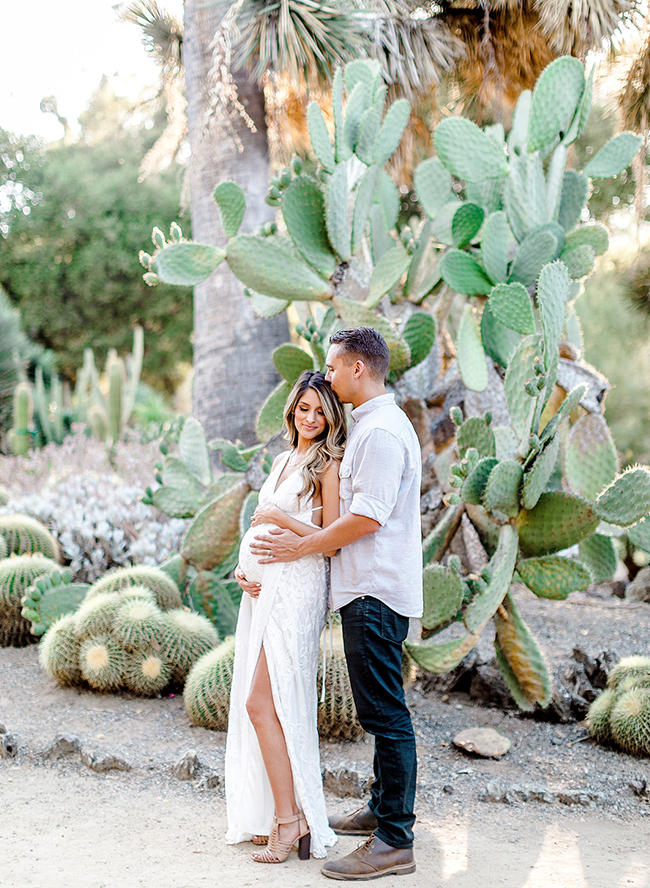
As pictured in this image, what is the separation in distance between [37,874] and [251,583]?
107 cm

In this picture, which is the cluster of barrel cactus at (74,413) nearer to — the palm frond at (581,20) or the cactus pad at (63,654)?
the cactus pad at (63,654)

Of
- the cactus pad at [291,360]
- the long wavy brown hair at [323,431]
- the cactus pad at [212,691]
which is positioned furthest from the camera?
the cactus pad at [291,360]

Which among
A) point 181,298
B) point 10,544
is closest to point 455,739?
point 10,544

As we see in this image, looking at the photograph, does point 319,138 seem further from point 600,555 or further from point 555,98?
point 600,555

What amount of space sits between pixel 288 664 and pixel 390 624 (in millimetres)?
378

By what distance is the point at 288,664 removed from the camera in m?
2.55

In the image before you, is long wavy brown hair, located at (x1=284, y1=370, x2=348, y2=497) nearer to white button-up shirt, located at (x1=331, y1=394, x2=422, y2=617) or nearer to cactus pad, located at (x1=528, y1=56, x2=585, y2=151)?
white button-up shirt, located at (x1=331, y1=394, x2=422, y2=617)

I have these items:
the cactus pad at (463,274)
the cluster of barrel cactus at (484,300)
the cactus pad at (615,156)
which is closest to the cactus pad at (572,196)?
the cluster of barrel cactus at (484,300)

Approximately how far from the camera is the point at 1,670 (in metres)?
4.54

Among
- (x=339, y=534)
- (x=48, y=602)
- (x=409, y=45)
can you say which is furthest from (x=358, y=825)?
(x=409, y=45)

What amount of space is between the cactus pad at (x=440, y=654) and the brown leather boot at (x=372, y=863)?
0.98m

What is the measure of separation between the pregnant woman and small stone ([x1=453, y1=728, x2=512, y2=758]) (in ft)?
3.43

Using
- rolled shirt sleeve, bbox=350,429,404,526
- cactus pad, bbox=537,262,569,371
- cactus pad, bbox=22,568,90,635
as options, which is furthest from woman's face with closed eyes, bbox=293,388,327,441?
cactus pad, bbox=22,568,90,635

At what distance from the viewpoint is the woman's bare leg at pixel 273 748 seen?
2.53 meters
